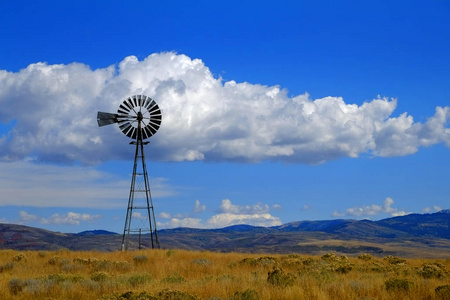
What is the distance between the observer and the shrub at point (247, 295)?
1337 cm

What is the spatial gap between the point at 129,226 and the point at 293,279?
70.1 ft

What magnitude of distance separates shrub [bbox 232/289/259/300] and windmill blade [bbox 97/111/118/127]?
26044 mm

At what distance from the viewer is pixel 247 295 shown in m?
13.5

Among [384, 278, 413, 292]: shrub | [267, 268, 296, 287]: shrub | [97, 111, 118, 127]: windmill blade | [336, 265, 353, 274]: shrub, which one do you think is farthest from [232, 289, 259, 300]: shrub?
[97, 111, 118, 127]: windmill blade

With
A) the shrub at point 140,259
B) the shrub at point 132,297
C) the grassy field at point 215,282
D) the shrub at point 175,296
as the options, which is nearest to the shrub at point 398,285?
the grassy field at point 215,282

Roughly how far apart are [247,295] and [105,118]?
26504mm

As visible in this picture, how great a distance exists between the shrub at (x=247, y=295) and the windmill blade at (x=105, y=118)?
26044 millimetres

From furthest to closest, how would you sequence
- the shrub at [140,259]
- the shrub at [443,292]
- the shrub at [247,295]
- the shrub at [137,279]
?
the shrub at [140,259], the shrub at [137,279], the shrub at [443,292], the shrub at [247,295]

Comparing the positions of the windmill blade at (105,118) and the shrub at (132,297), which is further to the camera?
the windmill blade at (105,118)

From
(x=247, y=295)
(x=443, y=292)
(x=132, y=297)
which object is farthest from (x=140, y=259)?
Result: (x=443, y=292)

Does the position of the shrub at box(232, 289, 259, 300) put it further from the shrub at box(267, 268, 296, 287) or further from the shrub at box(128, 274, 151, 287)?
the shrub at box(128, 274, 151, 287)

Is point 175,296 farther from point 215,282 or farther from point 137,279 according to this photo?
point 137,279

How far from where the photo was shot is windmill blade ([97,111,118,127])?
36.8 m

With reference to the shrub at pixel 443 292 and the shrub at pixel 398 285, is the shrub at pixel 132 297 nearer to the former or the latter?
the shrub at pixel 398 285
